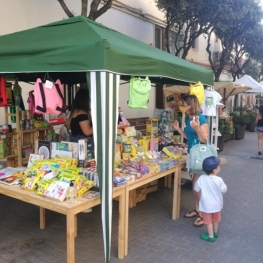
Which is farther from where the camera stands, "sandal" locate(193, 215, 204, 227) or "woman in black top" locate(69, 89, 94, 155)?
"sandal" locate(193, 215, 204, 227)

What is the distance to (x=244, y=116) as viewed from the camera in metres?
14.1

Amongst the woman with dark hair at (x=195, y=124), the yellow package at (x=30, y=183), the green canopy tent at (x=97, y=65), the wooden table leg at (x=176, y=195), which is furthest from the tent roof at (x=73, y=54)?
the wooden table leg at (x=176, y=195)

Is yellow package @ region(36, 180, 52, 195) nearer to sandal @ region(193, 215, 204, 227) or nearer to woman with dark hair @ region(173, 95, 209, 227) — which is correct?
woman with dark hair @ region(173, 95, 209, 227)

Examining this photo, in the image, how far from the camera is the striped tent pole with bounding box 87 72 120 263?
8.94 ft

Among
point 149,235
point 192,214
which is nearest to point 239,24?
point 192,214

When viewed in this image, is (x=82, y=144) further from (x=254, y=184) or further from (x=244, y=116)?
(x=244, y=116)

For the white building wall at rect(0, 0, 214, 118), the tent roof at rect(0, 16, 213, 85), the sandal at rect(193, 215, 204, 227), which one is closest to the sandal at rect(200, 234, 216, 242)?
the sandal at rect(193, 215, 204, 227)

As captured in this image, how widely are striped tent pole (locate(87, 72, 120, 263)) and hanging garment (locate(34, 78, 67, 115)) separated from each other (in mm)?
820

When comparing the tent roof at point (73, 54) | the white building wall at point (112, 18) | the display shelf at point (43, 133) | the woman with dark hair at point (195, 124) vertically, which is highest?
the white building wall at point (112, 18)

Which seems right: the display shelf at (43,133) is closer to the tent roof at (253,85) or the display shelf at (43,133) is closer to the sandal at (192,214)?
the sandal at (192,214)

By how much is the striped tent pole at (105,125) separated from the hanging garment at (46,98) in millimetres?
820

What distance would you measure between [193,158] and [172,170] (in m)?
0.42

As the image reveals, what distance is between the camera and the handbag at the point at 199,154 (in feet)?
13.2

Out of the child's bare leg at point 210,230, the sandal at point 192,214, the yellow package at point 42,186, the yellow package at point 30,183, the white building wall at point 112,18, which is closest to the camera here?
the yellow package at point 42,186
